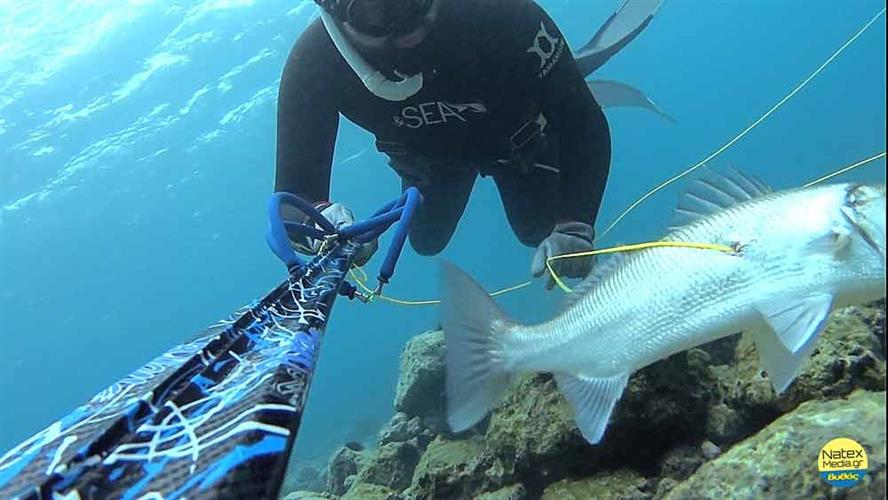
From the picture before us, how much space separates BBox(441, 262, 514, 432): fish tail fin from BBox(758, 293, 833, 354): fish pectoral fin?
3.08 feet

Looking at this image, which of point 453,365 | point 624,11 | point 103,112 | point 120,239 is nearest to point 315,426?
point 103,112

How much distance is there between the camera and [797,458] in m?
1.75

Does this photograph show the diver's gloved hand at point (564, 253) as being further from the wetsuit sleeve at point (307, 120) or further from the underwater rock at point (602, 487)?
the wetsuit sleeve at point (307, 120)

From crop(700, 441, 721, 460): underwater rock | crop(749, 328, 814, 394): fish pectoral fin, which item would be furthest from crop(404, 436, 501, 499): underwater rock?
crop(749, 328, 814, 394): fish pectoral fin

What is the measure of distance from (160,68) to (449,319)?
27284 millimetres

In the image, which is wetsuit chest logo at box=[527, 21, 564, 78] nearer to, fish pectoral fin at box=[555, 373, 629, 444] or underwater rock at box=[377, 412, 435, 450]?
fish pectoral fin at box=[555, 373, 629, 444]

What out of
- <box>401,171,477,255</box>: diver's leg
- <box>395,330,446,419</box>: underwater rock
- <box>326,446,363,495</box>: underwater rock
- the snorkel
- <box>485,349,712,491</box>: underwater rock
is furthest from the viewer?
<box>326,446,363,495</box>: underwater rock

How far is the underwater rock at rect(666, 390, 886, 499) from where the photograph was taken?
164 centimetres

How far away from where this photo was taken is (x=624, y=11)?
19.7ft

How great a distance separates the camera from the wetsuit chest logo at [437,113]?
4477 millimetres

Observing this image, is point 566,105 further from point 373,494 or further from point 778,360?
point 373,494

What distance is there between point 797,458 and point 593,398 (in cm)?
63

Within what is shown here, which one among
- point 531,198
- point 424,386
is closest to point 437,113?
point 531,198

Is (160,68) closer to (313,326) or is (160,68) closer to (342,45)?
(342,45)
